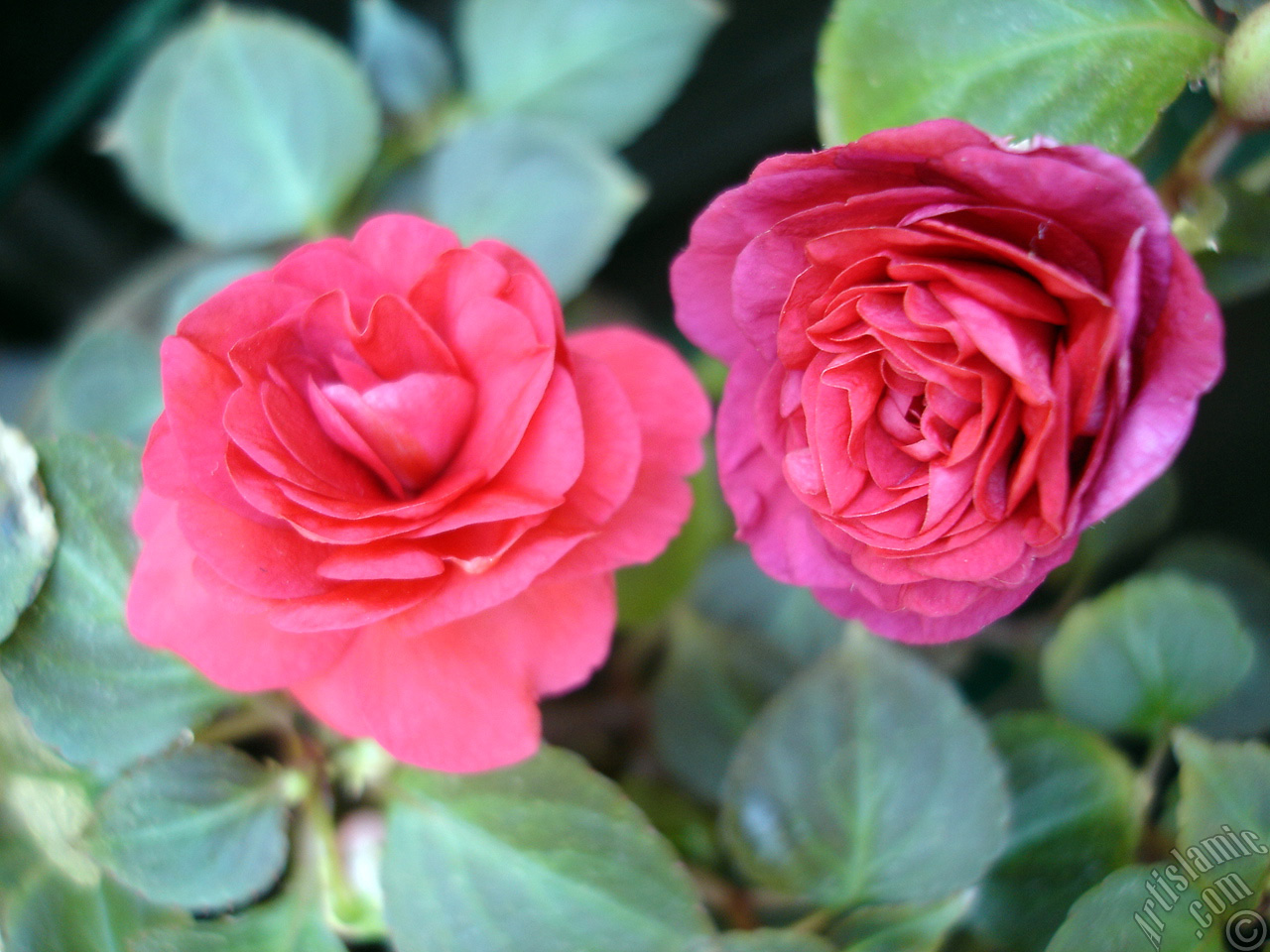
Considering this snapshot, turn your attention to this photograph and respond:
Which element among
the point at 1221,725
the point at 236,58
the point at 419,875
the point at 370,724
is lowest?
the point at 1221,725

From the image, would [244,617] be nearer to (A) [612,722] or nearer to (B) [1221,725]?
(A) [612,722]

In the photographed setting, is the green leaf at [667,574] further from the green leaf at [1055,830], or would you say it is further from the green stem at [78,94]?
the green stem at [78,94]

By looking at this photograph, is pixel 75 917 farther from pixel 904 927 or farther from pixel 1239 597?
pixel 1239 597

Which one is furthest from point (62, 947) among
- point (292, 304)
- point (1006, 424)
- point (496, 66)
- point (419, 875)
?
point (496, 66)

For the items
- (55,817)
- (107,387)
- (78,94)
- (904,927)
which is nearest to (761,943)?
(904,927)

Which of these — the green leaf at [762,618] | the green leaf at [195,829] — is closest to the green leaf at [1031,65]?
the green leaf at [762,618]

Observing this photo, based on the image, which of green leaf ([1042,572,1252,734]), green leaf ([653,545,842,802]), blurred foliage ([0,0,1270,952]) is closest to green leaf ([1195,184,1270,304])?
blurred foliage ([0,0,1270,952])
